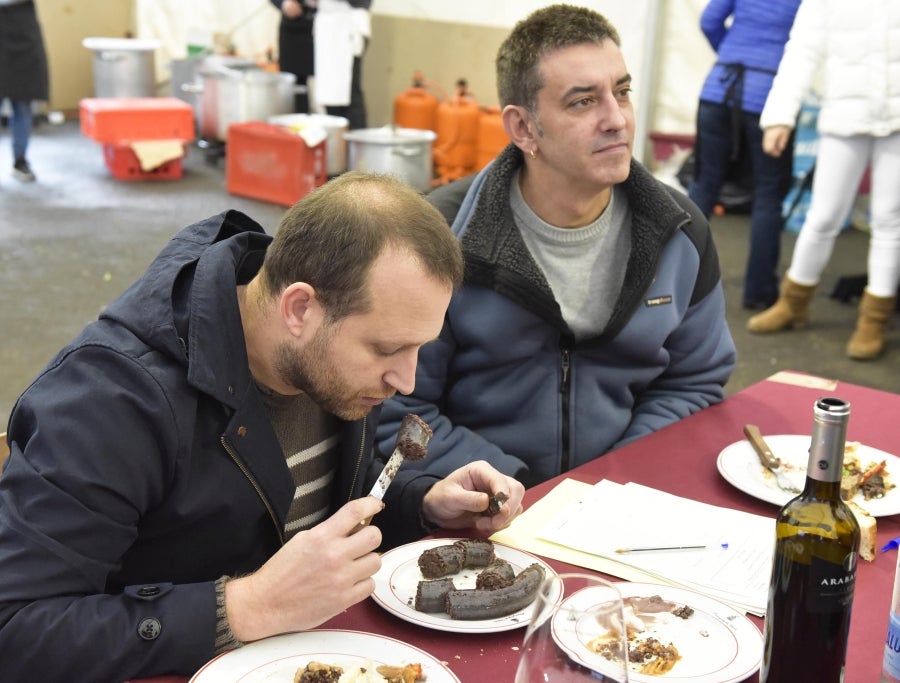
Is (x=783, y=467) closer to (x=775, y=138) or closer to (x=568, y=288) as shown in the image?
(x=568, y=288)

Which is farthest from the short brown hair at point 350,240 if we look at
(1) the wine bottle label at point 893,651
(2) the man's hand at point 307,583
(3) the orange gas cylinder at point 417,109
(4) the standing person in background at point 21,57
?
(3) the orange gas cylinder at point 417,109

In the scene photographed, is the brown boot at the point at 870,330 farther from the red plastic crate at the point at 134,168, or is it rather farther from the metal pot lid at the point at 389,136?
the red plastic crate at the point at 134,168

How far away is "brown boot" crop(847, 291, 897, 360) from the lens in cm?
490

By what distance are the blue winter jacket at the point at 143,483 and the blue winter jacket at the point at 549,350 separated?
671mm

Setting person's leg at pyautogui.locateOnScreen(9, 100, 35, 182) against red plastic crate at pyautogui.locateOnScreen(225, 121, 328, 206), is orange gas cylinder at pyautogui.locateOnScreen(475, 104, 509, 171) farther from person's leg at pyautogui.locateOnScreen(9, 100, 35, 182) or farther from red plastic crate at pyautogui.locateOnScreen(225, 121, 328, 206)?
person's leg at pyautogui.locateOnScreen(9, 100, 35, 182)

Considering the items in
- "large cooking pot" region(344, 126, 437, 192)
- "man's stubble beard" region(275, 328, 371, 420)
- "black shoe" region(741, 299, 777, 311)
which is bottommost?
"black shoe" region(741, 299, 777, 311)

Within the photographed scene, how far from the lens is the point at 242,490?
1562 millimetres

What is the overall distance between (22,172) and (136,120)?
2.95ft

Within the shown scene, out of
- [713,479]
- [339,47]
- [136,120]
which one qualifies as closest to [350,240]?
[713,479]

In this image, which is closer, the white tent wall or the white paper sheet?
the white paper sheet

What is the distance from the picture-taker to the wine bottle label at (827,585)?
112 centimetres

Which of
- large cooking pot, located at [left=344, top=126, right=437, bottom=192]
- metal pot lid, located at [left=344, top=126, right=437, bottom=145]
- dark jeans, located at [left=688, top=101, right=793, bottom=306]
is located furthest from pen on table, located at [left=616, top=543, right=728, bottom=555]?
metal pot lid, located at [left=344, top=126, right=437, bottom=145]

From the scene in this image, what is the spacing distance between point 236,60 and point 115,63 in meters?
1.56

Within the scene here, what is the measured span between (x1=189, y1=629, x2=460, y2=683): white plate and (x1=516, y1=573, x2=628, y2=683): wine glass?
301 millimetres
